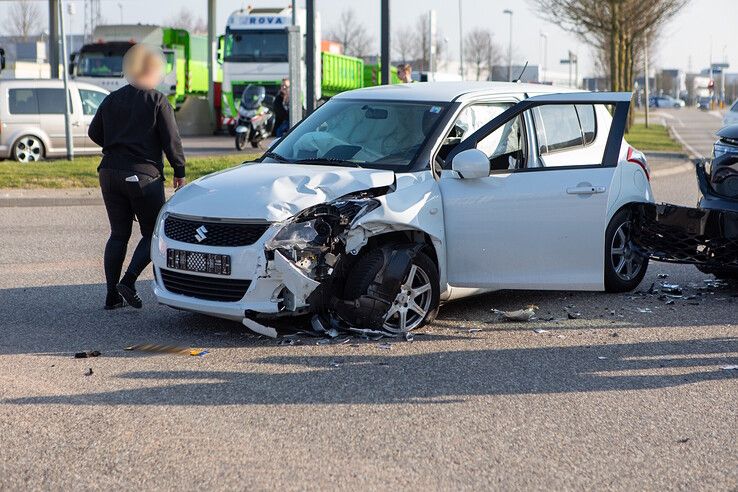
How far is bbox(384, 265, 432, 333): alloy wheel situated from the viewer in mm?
7082

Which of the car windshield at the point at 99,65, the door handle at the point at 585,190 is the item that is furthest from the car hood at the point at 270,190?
the car windshield at the point at 99,65

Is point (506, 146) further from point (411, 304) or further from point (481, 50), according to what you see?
point (481, 50)

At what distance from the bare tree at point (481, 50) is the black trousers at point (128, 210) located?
263 feet

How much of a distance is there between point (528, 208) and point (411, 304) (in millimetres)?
1114

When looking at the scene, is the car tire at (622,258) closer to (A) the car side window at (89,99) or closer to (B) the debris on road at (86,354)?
(B) the debris on road at (86,354)

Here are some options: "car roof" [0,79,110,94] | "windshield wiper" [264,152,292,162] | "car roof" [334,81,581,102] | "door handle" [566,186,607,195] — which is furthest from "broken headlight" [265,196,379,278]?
"car roof" [0,79,110,94]

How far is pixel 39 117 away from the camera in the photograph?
22875 mm

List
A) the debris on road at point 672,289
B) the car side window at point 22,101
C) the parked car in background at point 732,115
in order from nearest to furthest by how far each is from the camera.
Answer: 1. the debris on road at point 672,289
2. the car side window at point 22,101
3. the parked car in background at point 732,115

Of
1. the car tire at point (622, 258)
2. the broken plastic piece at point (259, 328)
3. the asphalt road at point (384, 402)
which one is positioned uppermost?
the car tire at point (622, 258)

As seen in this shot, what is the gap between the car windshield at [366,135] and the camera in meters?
7.63

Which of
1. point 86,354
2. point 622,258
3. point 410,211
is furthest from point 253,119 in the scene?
point 86,354

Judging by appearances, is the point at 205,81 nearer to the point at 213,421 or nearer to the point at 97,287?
the point at 97,287

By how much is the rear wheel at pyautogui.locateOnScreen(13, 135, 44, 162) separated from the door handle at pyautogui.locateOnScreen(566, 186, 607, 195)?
17.2m

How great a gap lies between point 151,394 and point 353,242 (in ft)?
5.98
